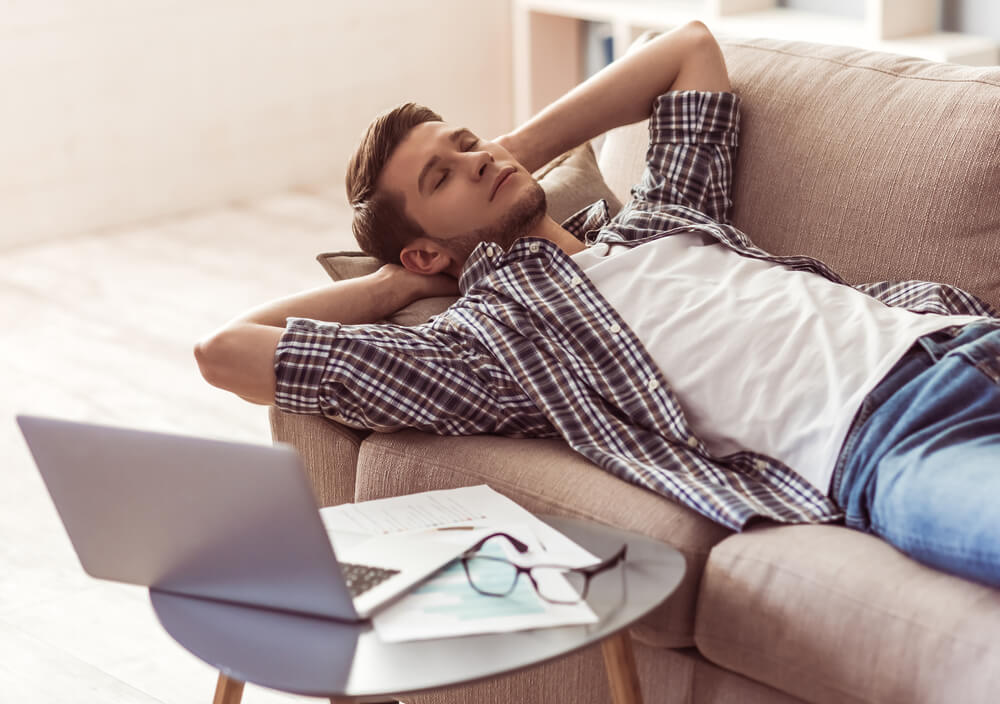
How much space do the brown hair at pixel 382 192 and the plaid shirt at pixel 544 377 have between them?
Result: 13 centimetres

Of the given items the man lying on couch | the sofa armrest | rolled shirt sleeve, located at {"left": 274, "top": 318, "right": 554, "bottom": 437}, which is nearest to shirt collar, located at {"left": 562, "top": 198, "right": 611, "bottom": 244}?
the man lying on couch

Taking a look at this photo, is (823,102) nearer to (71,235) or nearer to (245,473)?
(245,473)

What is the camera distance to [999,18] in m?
3.43

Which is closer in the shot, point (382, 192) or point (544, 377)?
point (544, 377)

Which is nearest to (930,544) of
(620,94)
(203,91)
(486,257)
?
(486,257)

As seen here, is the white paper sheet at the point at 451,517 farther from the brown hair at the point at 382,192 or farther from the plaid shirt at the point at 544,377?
the brown hair at the point at 382,192

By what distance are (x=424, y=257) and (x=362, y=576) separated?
0.74m

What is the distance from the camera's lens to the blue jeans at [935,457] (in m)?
1.38

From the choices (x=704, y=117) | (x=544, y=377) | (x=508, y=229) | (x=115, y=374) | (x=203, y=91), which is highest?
(x=704, y=117)

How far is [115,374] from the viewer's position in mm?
3277

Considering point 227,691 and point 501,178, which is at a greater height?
point 501,178

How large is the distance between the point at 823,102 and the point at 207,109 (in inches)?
125

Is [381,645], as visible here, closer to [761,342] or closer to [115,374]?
[761,342]

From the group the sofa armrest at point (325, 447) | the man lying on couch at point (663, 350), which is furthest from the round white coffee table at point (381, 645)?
the sofa armrest at point (325, 447)
